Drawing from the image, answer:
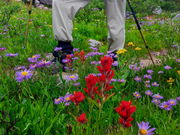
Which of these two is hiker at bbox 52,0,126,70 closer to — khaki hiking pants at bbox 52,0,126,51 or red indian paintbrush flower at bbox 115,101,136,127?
khaki hiking pants at bbox 52,0,126,51

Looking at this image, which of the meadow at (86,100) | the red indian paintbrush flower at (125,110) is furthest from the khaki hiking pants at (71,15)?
the red indian paintbrush flower at (125,110)

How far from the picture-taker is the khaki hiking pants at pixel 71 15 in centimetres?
365

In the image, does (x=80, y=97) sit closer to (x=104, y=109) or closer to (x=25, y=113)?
(x=25, y=113)

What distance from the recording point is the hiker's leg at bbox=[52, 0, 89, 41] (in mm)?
3645

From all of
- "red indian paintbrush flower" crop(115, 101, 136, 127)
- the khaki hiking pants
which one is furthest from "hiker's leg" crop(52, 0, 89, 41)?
"red indian paintbrush flower" crop(115, 101, 136, 127)

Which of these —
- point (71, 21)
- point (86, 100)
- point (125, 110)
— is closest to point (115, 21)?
point (71, 21)

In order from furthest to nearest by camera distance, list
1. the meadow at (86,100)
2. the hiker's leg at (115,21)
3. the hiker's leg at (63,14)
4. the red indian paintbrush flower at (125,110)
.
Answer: the hiker's leg at (115,21), the hiker's leg at (63,14), the meadow at (86,100), the red indian paintbrush flower at (125,110)

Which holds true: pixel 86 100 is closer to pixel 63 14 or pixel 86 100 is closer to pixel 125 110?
pixel 125 110

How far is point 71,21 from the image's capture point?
3771 millimetres

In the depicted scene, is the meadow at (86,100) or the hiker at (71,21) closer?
the meadow at (86,100)

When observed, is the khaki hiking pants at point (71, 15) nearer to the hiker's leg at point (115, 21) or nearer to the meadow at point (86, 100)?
the hiker's leg at point (115, 21)

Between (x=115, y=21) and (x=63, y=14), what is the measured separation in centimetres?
84

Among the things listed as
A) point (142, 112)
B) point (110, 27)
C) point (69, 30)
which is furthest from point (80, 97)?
point (110, 27)

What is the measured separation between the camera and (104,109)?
2414 millimetres
